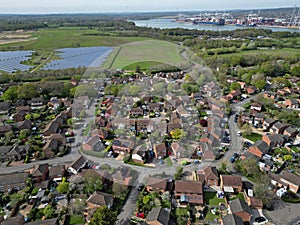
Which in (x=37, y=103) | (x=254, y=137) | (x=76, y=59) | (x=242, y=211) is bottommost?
(x=254, y=137)

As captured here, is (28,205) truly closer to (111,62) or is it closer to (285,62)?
(111,62)

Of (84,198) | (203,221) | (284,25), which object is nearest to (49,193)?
(84,198)

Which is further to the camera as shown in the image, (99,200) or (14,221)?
(99,200)

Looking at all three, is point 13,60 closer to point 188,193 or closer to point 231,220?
point 188,193

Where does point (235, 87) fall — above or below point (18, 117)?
→ above

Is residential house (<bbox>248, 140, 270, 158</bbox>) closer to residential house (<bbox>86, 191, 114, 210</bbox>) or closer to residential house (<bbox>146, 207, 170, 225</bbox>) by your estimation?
residential house (<bbox>146, 207, 170, 225</bbox>)

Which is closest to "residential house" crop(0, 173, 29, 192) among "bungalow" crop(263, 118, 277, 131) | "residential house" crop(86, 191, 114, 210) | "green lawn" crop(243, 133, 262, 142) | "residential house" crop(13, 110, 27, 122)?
"residential house" crop(86, 191, 114, 210)

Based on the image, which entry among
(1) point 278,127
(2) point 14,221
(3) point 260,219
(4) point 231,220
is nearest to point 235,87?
(1) point 278,127
